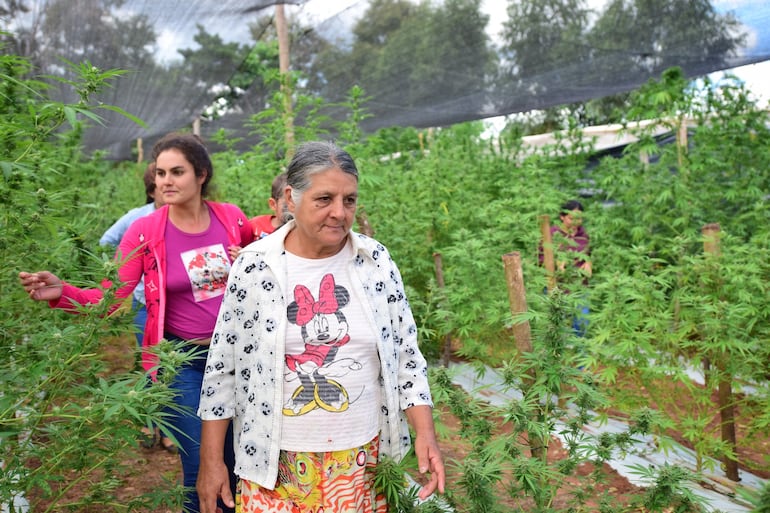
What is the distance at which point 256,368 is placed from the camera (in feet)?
6.02

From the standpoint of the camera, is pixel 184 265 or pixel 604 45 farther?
pixel 604 45

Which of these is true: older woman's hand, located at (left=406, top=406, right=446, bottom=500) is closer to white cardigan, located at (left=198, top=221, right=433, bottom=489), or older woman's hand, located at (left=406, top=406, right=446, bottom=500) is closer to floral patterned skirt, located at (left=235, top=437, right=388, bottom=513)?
white cardigan, located at (left=198, top=221, right=433, bottom=489)

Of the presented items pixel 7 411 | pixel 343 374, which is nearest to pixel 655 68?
pixel 343 374

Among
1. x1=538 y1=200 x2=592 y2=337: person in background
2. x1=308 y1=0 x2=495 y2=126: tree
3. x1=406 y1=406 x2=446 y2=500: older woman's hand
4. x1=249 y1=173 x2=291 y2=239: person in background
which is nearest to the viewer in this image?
x1=406 y1=406 x2=446 y2=500: older woman's hand

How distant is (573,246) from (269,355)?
2990mm

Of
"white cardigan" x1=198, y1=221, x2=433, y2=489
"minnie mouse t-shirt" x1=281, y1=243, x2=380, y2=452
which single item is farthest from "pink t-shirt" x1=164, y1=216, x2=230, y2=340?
"minnie mouse t-shirt" x1=281, y1=243, x2=380, y2=452

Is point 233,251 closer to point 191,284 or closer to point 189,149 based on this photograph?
point 191,284

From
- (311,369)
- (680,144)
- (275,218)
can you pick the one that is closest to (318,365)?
(311,369)

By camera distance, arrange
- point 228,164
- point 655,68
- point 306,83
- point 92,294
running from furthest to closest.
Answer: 1. point 228,164
2. point 306,83
3. point 655,68
4. point 92,294

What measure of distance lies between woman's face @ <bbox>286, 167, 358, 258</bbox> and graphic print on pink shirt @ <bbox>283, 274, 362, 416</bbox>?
0.66 ft

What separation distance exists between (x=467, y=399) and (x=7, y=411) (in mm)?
1312

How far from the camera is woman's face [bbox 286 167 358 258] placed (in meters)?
1.82

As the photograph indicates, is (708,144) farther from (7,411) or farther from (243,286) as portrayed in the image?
(7,411)

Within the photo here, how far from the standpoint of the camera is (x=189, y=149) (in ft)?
8.59
